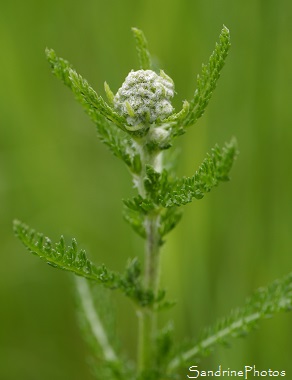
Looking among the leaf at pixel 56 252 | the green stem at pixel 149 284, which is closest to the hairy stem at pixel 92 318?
the green stem at pixel 149 284

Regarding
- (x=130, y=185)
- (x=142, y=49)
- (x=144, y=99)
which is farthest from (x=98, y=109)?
(x=130, y=185)

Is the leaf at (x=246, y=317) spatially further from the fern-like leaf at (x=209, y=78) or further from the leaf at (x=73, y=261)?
the fern-like leaf at (x=209, y=78)

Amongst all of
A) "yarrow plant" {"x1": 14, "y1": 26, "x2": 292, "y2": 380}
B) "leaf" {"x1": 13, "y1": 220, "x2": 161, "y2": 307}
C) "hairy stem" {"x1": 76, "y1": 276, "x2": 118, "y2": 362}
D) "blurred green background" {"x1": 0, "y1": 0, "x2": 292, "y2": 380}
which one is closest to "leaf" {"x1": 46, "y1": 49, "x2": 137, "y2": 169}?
"yarrow plant" {"x1": 14, "y1": 26, "x2": 292, "y2": 380}

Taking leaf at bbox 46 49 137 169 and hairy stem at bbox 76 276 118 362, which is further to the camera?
hairy stem at bbox 76 276 118 362

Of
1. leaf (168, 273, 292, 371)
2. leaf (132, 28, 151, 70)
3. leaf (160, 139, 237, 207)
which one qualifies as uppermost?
leaf (132, 28, 151, 70)

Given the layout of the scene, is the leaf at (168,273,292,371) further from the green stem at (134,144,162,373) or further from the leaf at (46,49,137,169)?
the leaf at (46,49,137,169)

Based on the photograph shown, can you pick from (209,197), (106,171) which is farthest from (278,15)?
(106,171)
